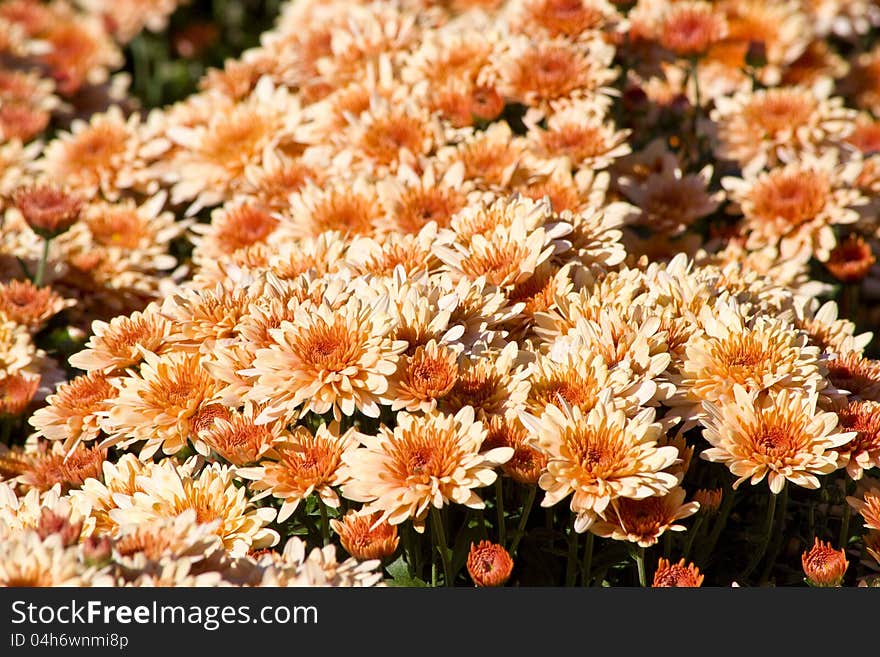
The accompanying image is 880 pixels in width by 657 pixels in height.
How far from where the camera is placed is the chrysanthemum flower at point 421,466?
72.1 inches

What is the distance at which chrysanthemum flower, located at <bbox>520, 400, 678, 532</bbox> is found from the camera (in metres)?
1.83

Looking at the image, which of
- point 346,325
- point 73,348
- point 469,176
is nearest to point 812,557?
point 346,325

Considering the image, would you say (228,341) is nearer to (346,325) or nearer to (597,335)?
(346,325)

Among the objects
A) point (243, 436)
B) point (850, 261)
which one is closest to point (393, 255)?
point (243, 436)

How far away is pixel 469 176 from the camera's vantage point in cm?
279

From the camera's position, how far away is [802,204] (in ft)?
9.70

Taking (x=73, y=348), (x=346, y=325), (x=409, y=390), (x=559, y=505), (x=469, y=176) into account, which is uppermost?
(x=469, y=176)

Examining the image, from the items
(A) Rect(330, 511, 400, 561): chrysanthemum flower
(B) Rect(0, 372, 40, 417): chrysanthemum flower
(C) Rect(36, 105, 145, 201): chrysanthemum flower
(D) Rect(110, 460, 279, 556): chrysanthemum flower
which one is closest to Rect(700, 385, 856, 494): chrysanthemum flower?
(A) Rect(330, 511, 400, 561): chrysanthemum flower

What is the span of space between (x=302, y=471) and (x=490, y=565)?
0.38 metres

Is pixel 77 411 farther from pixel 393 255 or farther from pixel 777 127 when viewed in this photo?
pixel 777 127

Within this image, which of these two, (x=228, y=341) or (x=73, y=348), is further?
(x=73, y=348)

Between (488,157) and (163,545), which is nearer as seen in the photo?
(163,545)

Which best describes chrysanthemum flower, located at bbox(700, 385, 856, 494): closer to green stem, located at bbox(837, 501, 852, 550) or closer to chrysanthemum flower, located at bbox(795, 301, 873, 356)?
green stem, located at bbox(837, 501, 852, 550)

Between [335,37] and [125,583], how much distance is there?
225cm
